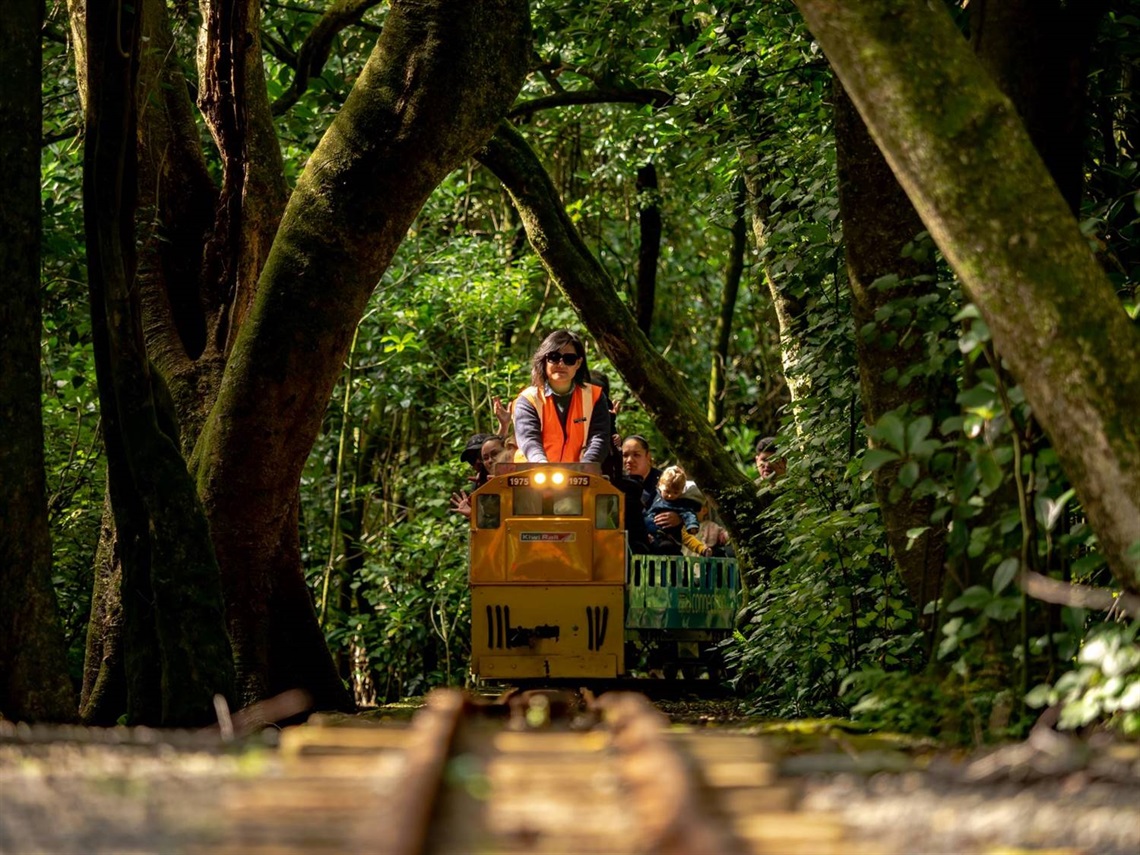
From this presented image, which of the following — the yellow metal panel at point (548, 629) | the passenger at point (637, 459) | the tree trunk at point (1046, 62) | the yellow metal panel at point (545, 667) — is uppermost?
the tree trunk at point (1046, 62)

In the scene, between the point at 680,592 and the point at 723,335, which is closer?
the point at 680,592

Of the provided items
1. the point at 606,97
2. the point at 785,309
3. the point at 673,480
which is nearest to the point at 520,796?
the point at 785,309

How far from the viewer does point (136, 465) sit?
832 cm

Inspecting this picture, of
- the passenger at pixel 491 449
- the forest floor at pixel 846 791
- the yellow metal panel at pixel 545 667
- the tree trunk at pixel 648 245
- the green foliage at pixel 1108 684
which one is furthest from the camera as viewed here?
the tree trunk at pixel 648 245

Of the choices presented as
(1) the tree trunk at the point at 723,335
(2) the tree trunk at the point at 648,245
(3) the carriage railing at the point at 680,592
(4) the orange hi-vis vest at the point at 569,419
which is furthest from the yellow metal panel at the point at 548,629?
(2) the tree trunk at the point at 648,245

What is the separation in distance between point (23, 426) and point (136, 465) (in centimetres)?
76

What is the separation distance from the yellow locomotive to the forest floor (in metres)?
5.76

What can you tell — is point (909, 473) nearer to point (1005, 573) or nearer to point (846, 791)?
point (1005, 573)

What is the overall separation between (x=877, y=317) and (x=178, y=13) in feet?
23.6

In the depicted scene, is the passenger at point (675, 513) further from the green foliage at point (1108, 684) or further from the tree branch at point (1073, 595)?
the green foliage at point (1108, 684)

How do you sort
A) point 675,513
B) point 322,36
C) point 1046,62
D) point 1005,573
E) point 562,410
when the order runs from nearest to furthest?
point 1005,573
point 1046,62
point 562,410
point 322,36
point 675,513

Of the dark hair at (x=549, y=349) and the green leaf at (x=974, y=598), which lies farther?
the dark hair at (x=549, y=349)

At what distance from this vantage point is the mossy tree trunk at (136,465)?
26.5 feet

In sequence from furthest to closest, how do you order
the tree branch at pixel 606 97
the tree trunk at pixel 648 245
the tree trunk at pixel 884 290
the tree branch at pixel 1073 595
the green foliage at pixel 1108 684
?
the tree trunk at pixel 648 245 → the tree branch at pixel 606 97 → the tree trunk at pixel 884 290 → the tree branch at pixel 1073 595 → the green foliage at pixel 1108 684
